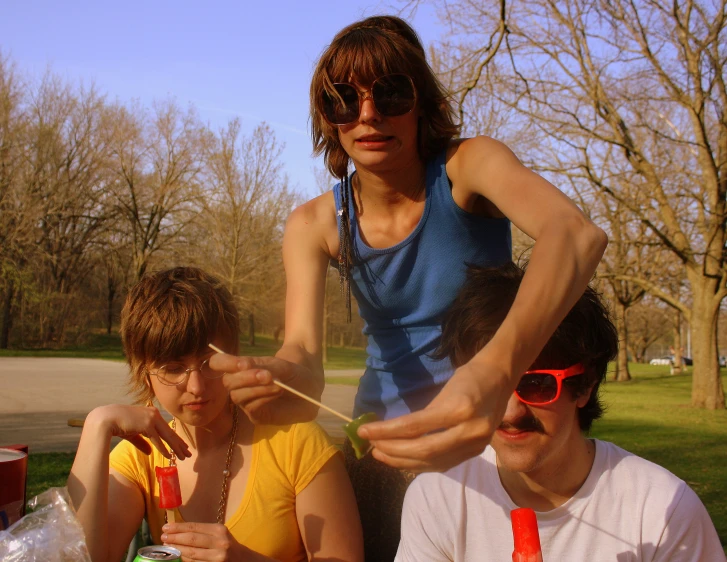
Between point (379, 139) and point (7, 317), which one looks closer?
point (379, 139)

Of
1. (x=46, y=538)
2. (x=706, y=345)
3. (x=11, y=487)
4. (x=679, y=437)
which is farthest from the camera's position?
(x=706, y=345)

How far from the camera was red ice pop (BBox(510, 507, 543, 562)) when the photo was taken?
1.35 m

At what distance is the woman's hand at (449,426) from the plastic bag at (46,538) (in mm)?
772

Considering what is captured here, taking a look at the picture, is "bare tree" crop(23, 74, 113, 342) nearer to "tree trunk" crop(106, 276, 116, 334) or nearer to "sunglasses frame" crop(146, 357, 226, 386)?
"tree trunk" crop(106, 276, 116, 334)

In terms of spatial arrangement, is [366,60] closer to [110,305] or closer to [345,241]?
[345,241]

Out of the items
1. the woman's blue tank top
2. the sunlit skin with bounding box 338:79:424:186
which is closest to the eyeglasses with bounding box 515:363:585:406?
the woman's blue tank top

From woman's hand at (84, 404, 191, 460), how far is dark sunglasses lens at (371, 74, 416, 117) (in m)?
1.11

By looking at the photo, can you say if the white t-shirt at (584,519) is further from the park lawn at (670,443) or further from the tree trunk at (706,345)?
the tree trunk at (706,345)

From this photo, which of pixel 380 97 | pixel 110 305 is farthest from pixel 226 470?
pixel 110 305

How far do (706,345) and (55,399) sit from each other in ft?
39.7

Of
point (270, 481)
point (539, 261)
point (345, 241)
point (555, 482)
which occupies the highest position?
point (345, 241)

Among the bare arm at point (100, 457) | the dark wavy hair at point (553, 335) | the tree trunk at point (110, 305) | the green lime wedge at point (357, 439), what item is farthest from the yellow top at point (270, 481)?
the tree trunk at point (110, 305)

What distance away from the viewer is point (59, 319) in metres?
31.3

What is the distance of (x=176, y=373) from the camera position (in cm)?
237
